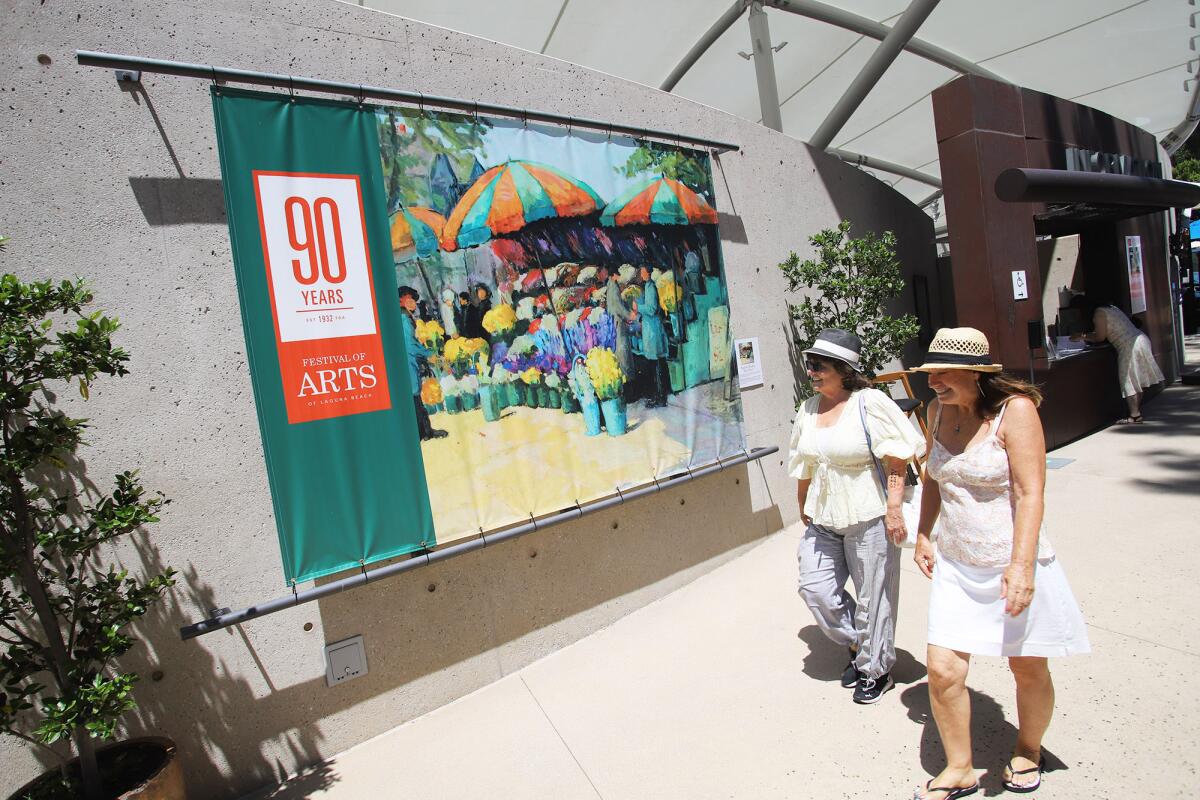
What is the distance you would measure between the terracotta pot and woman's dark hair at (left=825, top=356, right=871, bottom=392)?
329 cm

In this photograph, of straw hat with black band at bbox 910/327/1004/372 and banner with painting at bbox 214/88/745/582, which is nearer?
straw hat with black band at bbox 910/327/1004/372

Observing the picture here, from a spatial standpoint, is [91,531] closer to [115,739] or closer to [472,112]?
[115,739]

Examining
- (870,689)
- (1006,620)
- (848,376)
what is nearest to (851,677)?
(870,689)

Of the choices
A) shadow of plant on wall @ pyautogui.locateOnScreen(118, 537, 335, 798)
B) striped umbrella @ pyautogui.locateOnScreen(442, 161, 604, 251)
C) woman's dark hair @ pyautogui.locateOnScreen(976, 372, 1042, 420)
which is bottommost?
shadow of plant on wall @ pyautogui.locateOnScreen(118, 537, 335, 798)

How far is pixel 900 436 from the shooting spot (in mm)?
3123

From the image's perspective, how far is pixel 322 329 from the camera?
349cm

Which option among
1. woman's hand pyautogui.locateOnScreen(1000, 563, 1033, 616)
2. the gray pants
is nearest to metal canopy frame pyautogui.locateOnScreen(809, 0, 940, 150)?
the gray pants

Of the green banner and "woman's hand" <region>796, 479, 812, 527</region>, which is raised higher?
the green banner

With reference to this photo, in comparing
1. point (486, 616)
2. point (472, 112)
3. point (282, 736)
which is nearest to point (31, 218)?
point (472, 112)

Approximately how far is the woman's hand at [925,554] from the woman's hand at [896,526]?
0.44ft

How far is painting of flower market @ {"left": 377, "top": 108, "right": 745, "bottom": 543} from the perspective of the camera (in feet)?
12.7

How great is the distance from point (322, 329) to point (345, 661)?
5.76 feet

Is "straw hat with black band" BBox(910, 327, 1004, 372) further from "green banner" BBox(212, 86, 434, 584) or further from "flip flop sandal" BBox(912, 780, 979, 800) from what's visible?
"green banner" BBox(212, 86, 434, 584)

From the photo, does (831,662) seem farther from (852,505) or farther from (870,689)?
(852,505)
